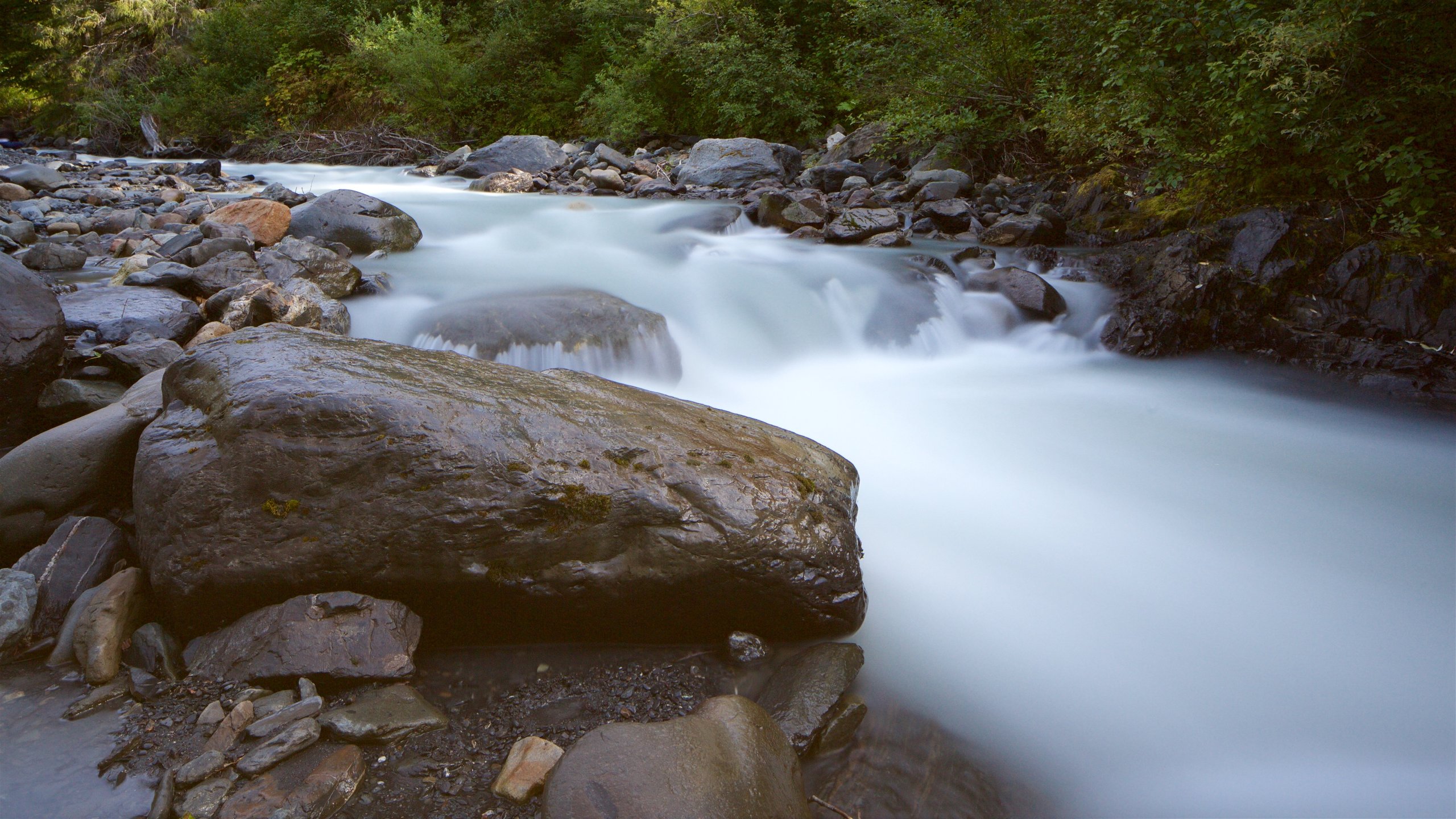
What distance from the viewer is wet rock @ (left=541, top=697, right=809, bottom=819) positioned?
1981mm

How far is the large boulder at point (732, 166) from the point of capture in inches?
512

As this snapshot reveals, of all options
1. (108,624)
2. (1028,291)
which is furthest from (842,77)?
(108,624)

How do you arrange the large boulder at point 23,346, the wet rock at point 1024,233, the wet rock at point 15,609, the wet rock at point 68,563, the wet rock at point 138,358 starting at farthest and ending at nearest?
the wet rock at point 1024,233 → the wet rock at point 138,358 → the large boulder at point 23,346 → the wet rock at point 68,563 → the wet rock at point 15,609

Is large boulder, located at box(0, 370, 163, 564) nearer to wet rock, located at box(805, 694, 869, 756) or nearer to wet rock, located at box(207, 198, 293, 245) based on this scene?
wet rock, located at box(805, 694, 869, 756)

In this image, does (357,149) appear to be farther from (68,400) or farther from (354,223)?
(68,400)

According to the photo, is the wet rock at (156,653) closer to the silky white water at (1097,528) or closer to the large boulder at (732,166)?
the silky white water at (1097,528)

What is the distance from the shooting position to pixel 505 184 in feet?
42.5

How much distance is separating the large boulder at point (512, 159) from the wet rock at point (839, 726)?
13575 mm

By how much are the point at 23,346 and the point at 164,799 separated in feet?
9.46

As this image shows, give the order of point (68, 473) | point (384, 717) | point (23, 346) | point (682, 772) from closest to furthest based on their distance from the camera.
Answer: point (682, 772) → point (384, 717) → point (68, 473) → point (23, 346)

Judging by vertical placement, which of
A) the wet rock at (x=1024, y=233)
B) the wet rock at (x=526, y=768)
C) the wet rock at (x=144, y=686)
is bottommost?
the wet rock at (x=144, y=686)

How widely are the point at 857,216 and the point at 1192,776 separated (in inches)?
292

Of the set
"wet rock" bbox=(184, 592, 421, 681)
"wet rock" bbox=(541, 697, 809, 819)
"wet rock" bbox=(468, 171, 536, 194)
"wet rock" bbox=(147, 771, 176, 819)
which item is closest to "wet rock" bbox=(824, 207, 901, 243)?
"wet rock" bbox=(468, 171, 536, 194)

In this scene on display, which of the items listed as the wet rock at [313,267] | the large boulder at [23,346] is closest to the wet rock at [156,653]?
the large boulder at [23,346]
